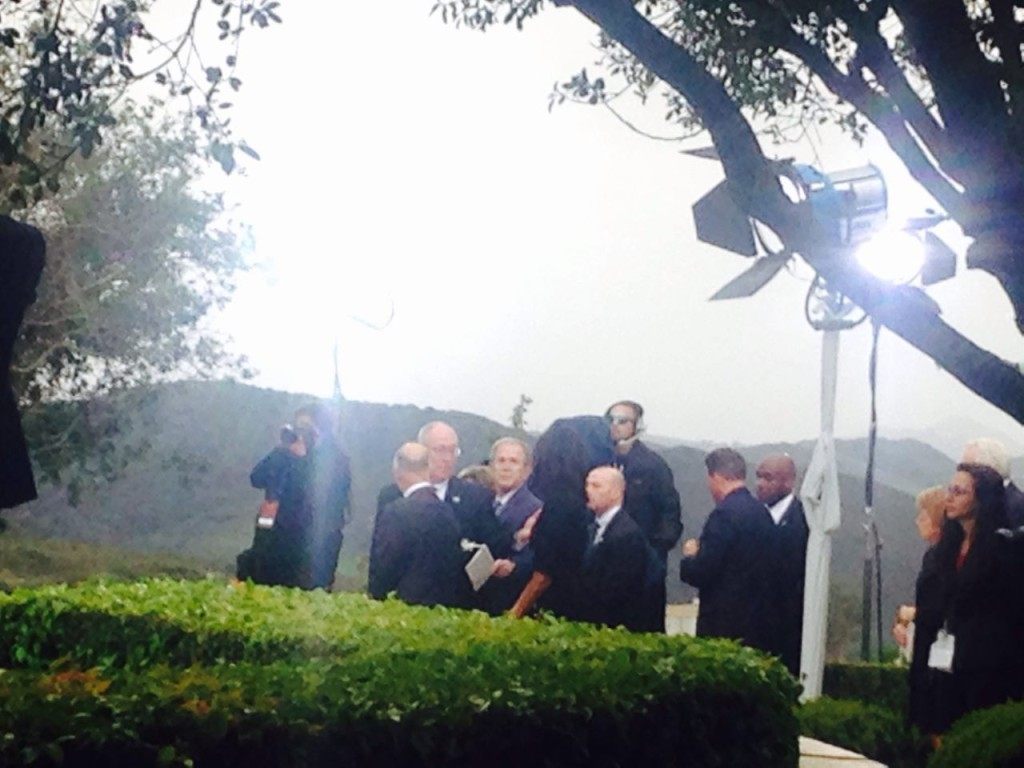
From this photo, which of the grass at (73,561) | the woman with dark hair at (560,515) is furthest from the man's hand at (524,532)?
the grass at (73,561)

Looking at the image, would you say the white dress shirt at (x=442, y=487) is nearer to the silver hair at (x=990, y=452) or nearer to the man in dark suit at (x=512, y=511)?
Result: the man in dark suit at (x=512, y=511)

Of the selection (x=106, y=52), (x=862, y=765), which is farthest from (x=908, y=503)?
(x=106, y=52)

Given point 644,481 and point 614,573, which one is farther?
point 644,481

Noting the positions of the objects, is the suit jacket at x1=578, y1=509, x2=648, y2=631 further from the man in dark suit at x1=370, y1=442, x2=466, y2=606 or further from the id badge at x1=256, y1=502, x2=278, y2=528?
the id badge at x1=256, y1=502, x2=278, y2=528

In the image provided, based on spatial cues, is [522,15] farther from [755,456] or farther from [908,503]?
[908,503]

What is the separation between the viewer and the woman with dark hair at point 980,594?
20.3 ft

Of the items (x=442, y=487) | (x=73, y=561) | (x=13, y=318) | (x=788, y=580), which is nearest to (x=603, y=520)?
(x=442, y=487)

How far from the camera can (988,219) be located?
3.57 m

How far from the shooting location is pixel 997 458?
6684 mm

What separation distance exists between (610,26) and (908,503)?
963 centimetres

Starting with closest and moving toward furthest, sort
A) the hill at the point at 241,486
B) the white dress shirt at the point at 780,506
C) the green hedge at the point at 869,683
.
A: the white dress shirt at the point at 780,506 → the green hedge at the point at 869,683 → the hill at the point at 241,486

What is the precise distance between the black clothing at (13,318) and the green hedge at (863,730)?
592cm

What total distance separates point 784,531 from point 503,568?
1.48 metres

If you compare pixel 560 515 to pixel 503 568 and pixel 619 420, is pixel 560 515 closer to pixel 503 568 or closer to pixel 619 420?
pixel 503 568
